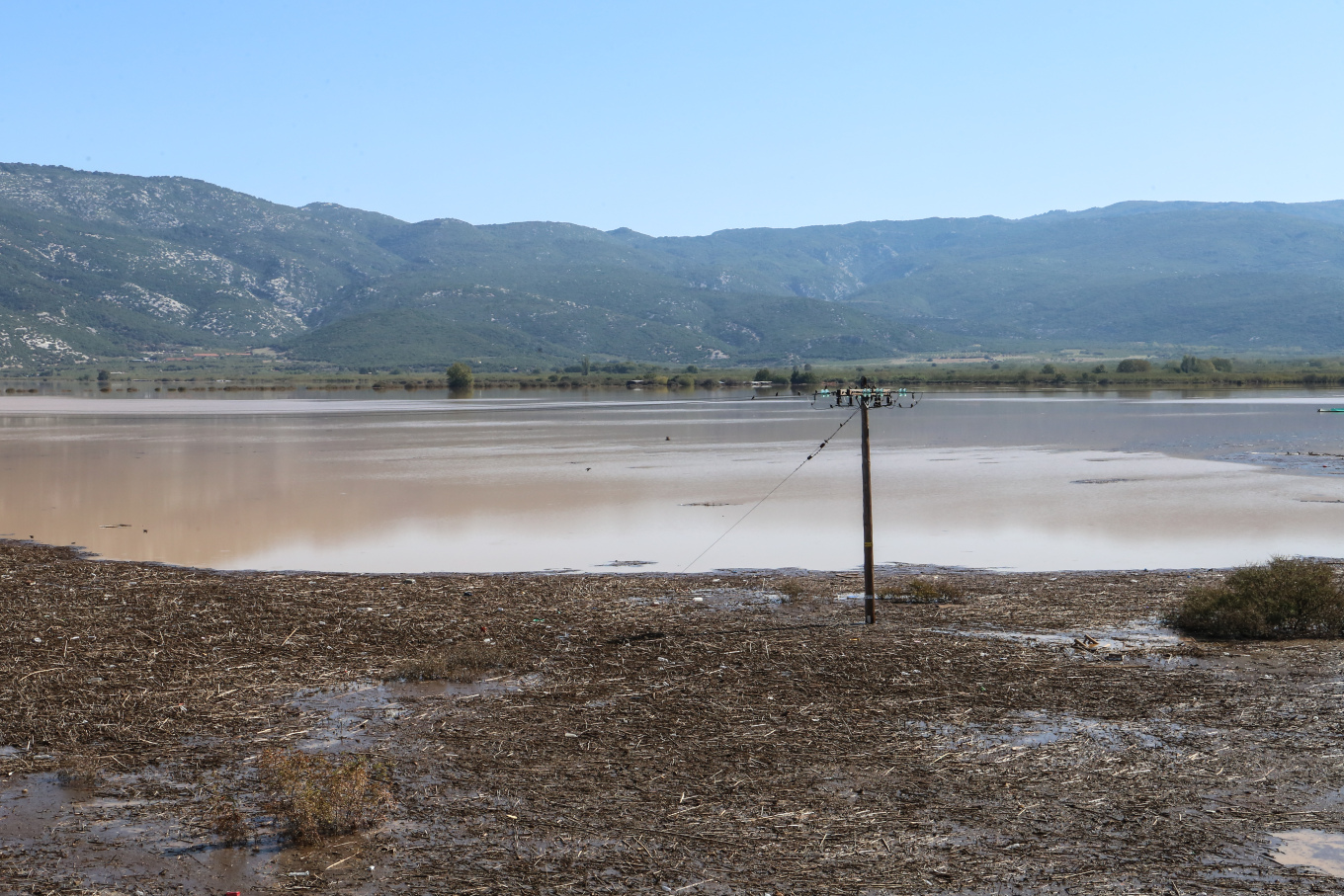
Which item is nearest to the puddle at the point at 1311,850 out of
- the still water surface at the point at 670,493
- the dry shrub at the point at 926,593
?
the dry shrub at the point at 926,593

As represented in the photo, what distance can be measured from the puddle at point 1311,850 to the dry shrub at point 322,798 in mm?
5567

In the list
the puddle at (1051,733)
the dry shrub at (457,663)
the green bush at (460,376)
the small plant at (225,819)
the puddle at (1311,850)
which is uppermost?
the green bush at (460,376)

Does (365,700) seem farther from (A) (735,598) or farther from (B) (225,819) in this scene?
(A) (735,598)

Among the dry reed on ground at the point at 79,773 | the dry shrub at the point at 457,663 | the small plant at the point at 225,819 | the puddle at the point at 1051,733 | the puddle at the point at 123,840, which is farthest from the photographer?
the dry shrub at the point at 457,663

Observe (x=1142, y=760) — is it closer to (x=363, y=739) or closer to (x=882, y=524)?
(x=363, y=739)

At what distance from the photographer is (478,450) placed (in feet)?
145

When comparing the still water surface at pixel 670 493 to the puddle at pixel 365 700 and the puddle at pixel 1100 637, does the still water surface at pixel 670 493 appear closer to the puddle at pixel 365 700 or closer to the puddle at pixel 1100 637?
the puddle at pixel 1100 637

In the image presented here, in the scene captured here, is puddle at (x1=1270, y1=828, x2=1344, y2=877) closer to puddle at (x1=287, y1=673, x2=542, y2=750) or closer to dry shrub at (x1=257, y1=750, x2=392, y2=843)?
dry shrub at (x1=257, y1=750, x2=392, y2=843)

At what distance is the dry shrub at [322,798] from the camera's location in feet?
24.3

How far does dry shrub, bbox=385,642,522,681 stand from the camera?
11406 millimetres

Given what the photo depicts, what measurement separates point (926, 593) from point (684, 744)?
261 inches

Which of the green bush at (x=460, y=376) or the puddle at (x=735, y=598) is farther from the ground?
the green bush at (x=460, y=376)

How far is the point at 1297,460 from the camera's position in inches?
1454

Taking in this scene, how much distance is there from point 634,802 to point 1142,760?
12.4 feet
